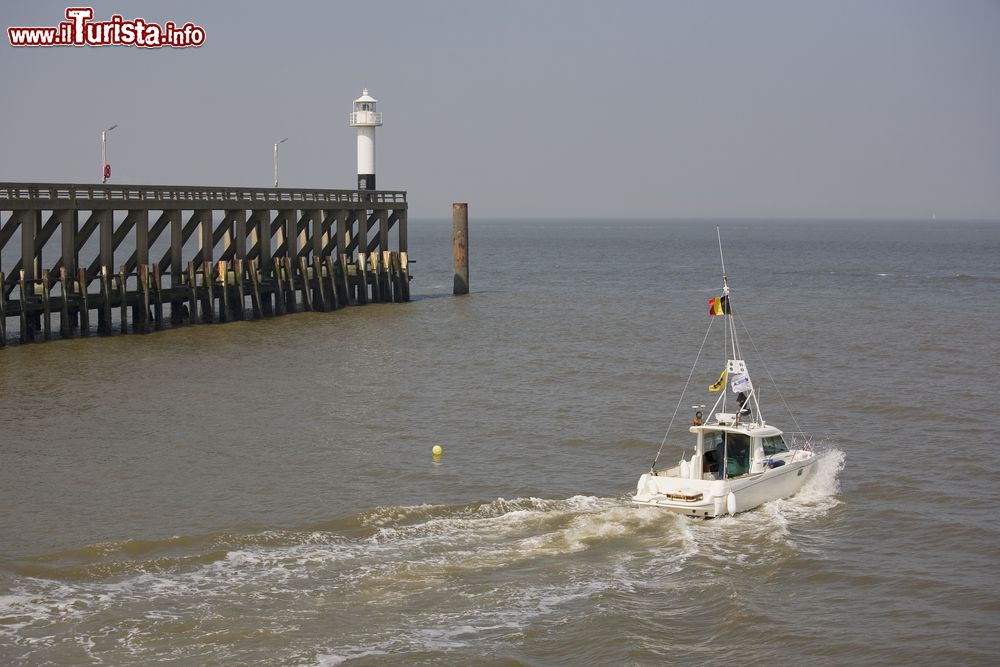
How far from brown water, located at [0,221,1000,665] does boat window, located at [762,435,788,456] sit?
0.89m

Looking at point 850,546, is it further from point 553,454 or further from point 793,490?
point 553,454

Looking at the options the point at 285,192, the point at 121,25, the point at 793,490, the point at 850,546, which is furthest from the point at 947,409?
the point at 121,25

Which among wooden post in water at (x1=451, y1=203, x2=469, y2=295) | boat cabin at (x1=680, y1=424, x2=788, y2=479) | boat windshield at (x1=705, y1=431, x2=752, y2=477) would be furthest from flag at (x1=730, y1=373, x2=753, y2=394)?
wooden post in water at (x1=451, y1=203, x2=469, y2=295)

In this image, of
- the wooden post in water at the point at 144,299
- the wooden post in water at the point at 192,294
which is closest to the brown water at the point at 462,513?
the wooden post in water at the point at 144,299

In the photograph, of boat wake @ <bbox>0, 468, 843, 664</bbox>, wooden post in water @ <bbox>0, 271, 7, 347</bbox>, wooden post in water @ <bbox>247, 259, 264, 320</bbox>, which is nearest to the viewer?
boat wake @ <bbox>0, 468, 843, 664</bbox>

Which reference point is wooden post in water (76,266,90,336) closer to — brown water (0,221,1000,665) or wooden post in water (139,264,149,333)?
brown water (0,221,1000,665)

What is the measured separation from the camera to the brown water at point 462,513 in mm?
14625

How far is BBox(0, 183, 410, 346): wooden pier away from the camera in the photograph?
34.6m

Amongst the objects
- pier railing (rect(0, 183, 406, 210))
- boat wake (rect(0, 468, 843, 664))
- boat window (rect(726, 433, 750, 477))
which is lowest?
boat wake (rect(0, 468, 843, 664))

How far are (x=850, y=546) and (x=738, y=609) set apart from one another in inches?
139

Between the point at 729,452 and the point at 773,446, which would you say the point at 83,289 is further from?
the point at 773,446

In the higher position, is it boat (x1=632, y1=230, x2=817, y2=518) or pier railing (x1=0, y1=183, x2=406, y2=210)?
pier railing (x1=0, y1=183, x2=406, y2=210)

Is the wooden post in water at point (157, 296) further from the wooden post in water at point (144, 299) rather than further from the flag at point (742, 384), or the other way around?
the flag at point (742, 384)

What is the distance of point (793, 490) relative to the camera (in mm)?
20750
